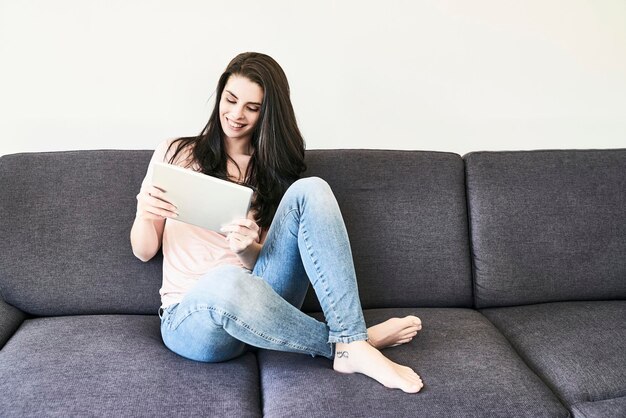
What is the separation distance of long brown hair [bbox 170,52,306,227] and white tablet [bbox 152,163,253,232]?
0.28m

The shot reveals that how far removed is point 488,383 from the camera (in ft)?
4.70

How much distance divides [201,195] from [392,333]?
1.92 ft

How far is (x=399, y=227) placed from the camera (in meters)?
1.92

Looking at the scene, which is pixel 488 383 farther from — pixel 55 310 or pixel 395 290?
pixel 55 310

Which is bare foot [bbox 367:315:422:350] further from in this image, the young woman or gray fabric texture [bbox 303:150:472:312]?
gray fabric texture [bbox 303:150:472:312]

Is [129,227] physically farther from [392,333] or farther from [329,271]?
[392,333]

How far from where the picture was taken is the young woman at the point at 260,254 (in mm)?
1410

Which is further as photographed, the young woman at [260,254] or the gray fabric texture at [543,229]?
the gray fabric texture at [543,229]

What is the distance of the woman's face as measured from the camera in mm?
1686

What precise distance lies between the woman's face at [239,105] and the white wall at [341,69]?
45cm

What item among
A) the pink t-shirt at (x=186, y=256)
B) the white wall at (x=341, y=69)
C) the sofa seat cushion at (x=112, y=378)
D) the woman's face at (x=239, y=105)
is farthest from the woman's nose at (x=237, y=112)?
the sofa seat cushion at (x=112, y=378)

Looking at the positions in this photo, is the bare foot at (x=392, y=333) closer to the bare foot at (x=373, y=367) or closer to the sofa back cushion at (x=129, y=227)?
the bare foot at (x=373, y=367)

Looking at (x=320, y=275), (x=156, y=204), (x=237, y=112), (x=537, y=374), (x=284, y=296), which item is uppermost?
(x=237, y=112)

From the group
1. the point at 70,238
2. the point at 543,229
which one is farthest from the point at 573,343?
the point at 70,238
